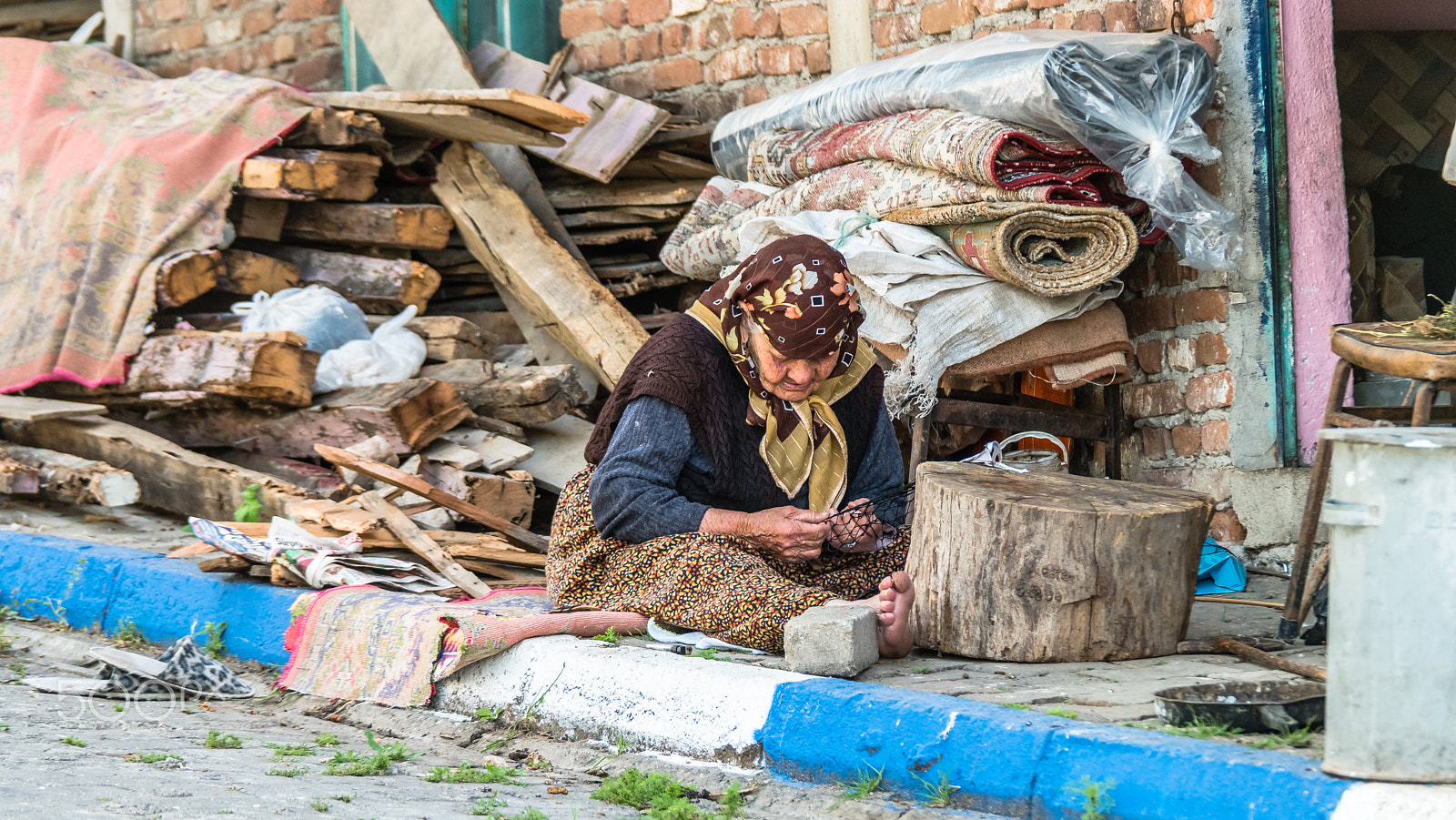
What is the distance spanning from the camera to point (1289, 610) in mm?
3330

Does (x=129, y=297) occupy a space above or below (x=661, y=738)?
above

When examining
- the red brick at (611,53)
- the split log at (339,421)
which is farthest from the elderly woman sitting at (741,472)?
the red brick at (611,53)

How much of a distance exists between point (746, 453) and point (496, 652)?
0.87 meters

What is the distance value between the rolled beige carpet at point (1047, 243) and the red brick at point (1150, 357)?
2.18ft

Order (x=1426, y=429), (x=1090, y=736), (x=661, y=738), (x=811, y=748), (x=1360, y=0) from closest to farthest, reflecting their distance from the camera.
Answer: (x=1426, y=429), (x=1090, y=736), (x=811, y=748), (x=661, y=738), (x=1360, y=0)

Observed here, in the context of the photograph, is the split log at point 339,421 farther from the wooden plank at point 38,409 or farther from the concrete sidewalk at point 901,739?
the concrete sidewalk at point 901,739

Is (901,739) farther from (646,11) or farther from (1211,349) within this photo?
(646,11)

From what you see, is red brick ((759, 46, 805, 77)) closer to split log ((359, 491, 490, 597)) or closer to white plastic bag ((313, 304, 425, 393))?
white plastic bag ((313, 304, 425, 393))

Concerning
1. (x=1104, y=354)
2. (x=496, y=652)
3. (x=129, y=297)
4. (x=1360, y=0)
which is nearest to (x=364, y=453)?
(x=129, y=297)

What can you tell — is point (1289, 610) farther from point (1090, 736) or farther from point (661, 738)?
point (661, 738)

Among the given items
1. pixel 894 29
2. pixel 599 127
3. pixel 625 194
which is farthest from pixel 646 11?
pixel 894 29

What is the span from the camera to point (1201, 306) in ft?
15.0

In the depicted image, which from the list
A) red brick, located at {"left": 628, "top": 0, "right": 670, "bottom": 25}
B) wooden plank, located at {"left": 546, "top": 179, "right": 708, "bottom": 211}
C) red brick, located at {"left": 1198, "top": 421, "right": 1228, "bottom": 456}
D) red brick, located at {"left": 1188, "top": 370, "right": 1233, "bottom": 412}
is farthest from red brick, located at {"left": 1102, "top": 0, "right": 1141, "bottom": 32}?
red brick, located at {"left": 628, "top": 0, "right": 670, "bottom": 25}

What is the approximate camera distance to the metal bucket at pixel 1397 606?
2.01 m
